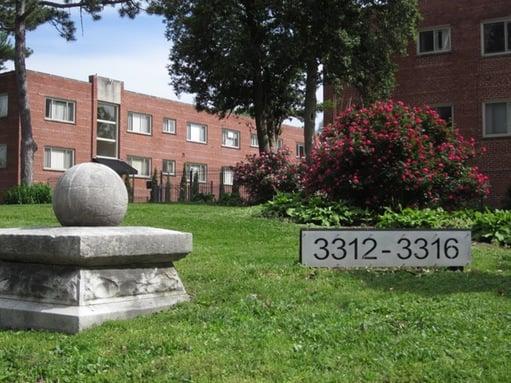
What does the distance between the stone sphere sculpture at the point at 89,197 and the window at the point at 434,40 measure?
21507 mm

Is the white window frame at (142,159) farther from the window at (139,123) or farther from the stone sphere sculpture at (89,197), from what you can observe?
the stone sphere sculpture at (89,197)

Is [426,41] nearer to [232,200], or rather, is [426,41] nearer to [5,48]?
[232,200]

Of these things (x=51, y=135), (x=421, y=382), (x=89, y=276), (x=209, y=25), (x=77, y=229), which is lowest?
(x=421, y=382)

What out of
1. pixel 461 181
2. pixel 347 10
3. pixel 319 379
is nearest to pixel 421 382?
pixel 319 379

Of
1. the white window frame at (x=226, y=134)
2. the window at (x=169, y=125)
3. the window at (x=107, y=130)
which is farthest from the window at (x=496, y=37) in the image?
the white window frame at (x=226, y=134)

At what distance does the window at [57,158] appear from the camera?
36.4 meters

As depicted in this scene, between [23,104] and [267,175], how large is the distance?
1336 cm

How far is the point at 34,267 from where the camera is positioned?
623 cm

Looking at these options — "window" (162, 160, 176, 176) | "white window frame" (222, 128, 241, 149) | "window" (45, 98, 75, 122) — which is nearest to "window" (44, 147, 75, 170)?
"window" (45, 98, 75, 122)

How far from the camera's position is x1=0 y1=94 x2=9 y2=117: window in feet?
118

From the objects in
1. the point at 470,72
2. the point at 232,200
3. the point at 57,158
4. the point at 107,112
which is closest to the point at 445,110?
the point at 470,72

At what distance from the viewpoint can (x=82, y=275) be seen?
588 cm

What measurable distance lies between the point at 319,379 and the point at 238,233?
7.65 m

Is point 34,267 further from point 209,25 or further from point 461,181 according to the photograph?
point 209,25
